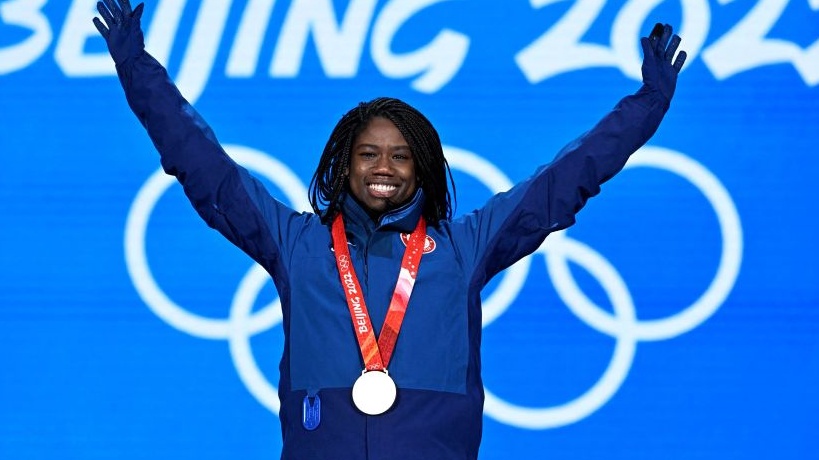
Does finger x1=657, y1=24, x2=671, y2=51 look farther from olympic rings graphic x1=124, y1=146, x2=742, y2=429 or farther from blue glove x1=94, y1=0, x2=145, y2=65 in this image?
olympic rings graphic x1=124, y1=146, x2=742, y2=429

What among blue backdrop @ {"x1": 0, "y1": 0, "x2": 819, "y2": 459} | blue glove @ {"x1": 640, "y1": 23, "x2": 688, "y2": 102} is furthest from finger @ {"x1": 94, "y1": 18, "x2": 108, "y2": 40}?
blue backdrop @ {"x1": 0, "y1": 0, "x2": 819, "y2": 459}

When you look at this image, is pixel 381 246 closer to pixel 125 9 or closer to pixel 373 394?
pixel 373 394

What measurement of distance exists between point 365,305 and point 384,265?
82mm

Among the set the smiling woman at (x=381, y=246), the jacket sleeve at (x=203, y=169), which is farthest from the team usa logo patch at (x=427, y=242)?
the jacket sleeve at (x=203, y=169)

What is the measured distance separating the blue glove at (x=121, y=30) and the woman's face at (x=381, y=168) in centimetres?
41

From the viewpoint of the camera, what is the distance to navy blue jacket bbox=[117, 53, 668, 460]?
211cm

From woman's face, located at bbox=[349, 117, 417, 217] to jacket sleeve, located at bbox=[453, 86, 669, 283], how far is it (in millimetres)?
137

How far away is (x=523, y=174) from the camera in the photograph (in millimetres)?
3367

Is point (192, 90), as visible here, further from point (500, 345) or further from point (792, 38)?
point (792, 38)

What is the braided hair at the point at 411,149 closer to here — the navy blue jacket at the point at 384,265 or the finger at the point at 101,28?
the navy blue jacket at the point at 384,265

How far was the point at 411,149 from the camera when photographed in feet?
7.61

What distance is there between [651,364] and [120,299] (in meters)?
1.34

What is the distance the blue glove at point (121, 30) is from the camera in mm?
2229

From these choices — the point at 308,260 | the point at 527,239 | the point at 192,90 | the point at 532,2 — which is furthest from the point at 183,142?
the point at 532,2
